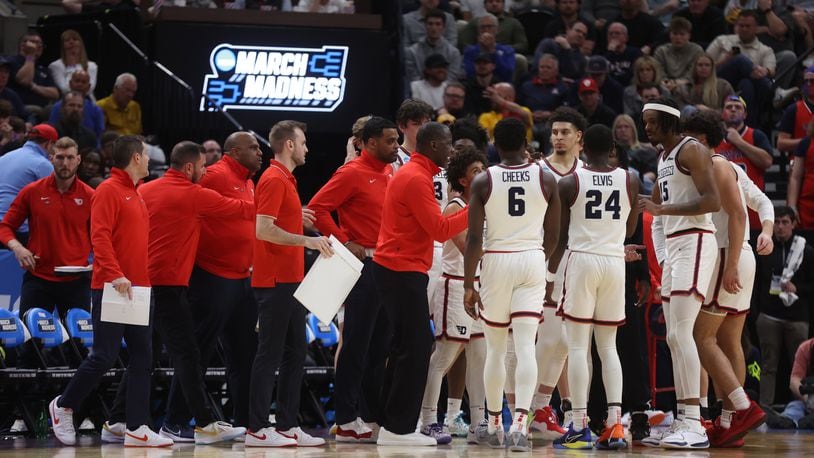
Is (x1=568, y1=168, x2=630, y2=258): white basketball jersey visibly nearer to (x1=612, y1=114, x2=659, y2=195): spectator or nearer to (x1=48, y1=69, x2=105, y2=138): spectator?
(x1=612, y1=114, x2=659, y2=195): spectator

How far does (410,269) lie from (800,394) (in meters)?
5.15

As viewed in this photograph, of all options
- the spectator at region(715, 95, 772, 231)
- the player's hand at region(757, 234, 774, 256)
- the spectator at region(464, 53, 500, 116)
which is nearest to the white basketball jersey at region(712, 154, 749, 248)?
the player's hand at region(757, 234, 774, 256)

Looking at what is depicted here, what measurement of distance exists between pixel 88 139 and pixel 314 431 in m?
4.80

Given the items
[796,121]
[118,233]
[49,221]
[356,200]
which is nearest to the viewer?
[118,233]

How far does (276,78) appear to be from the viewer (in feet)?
51.9

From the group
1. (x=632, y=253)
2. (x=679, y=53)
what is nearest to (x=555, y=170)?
Answer: (x=632, y=253)

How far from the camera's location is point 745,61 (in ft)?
51.1

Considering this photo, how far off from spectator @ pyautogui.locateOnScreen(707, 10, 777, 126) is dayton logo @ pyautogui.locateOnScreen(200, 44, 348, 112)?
4.86m

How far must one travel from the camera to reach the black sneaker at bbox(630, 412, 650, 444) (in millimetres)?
8752

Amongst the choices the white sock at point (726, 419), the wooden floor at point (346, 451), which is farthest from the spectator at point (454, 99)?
the white sock at point (726, 419)

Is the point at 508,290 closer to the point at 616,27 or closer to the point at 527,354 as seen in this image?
the point at 527,354

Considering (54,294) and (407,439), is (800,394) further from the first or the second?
(54,294)

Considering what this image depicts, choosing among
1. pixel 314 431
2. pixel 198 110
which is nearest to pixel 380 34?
pixel 198 110

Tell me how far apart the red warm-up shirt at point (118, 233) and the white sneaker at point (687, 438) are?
366cm
